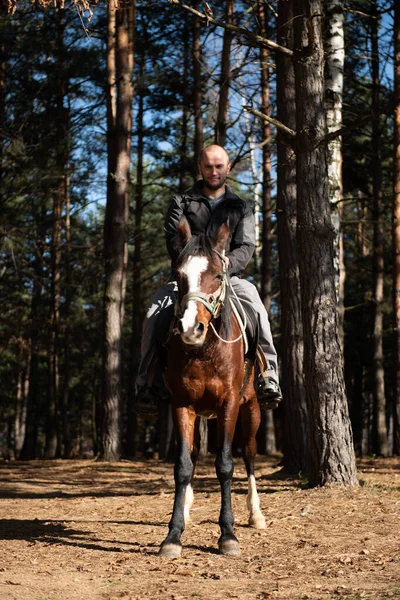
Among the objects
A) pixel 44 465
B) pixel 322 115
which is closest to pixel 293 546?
pixel 322 115

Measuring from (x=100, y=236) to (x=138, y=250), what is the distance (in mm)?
3510

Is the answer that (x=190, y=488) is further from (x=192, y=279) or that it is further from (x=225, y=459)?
(x=192, y=279)


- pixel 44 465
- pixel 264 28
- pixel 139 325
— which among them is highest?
pixel 264 28

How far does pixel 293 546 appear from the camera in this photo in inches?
261

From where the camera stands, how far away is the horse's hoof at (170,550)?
612 cm

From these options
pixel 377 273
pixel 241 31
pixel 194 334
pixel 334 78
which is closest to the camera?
pixel 194 334

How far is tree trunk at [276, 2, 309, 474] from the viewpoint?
40.0 feet

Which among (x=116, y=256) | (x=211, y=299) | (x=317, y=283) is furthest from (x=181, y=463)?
(x=116, y=256)

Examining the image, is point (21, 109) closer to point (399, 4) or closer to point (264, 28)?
point (264, 28)

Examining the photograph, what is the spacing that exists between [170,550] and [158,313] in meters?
2.06

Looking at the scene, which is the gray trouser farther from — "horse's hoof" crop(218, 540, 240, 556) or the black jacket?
"horse's hoof" crop(218, 540, 240, 556)

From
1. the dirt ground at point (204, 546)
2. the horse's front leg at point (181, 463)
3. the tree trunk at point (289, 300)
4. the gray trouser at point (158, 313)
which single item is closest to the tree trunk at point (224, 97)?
the tree trunk at point (289, 300)

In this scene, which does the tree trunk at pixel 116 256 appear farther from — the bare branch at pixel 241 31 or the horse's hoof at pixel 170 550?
the horse's hoof at pixel 170 550

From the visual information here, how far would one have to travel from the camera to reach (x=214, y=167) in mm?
7160
